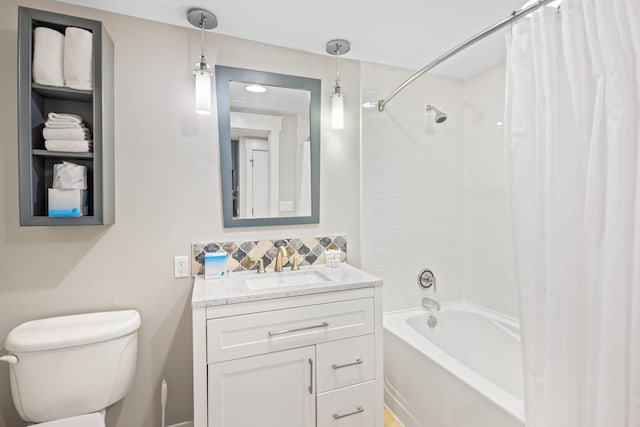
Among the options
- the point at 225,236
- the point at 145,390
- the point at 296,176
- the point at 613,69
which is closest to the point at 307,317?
the point at 225,236

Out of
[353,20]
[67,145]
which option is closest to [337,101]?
[353,20]

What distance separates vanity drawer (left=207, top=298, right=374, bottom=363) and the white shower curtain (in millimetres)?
734

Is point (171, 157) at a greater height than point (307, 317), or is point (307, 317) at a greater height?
point (171, 157)

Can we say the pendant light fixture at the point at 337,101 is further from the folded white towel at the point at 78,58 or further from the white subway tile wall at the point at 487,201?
the folded white towel at the point at 78,58

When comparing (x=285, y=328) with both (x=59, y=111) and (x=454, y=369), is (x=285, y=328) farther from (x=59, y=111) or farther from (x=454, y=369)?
(x=59, y=111)

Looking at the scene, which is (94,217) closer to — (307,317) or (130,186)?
(130,186)

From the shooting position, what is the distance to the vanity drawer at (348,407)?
1493 millimetres

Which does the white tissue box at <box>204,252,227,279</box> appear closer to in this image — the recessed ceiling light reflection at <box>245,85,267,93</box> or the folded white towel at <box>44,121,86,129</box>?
the folded white towel at <box>44,121,86,129</box>

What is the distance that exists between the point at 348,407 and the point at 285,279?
2.38 ft

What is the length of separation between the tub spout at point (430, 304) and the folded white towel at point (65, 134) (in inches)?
91.9

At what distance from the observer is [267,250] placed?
74.3 inches

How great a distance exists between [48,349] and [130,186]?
80cm

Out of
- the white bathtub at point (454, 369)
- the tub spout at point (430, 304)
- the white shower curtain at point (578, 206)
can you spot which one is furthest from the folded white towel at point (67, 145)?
the tub spout at point (430, 304)

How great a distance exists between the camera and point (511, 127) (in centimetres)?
114
